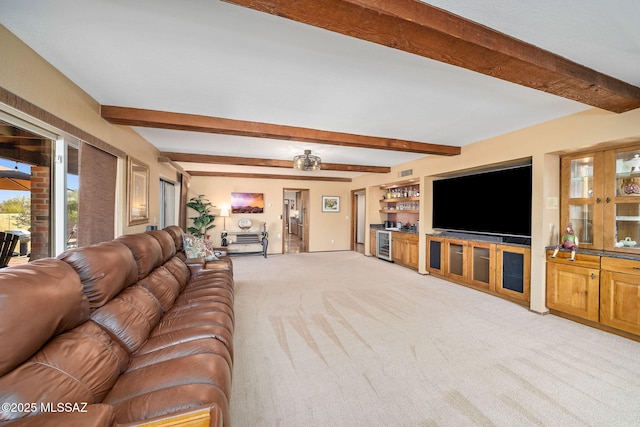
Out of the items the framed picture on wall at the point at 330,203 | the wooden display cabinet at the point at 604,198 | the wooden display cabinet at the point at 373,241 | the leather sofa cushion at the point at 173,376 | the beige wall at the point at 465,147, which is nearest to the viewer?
the leather sofa cushion at the point at 173,376

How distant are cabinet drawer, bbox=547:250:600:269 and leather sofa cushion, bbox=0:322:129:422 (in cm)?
436

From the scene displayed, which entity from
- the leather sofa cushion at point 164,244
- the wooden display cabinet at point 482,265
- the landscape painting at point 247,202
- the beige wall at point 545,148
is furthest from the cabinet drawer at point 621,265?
the landscape painting at point 247,202

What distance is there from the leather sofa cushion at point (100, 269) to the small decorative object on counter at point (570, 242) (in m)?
Answer: 4.48

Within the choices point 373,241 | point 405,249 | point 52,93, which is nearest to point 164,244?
point 52,93

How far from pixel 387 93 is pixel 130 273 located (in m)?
2.63

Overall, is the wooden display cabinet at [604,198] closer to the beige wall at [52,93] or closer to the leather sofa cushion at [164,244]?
the leather sofa cushion at [164,244]

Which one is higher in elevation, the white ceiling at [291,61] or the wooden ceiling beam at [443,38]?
the white ceiling at [291,61]

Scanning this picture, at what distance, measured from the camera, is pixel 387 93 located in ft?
7.91

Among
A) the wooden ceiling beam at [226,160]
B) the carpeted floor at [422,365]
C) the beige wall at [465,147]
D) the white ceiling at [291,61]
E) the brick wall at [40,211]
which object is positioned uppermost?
the white ceiling at [291,61]

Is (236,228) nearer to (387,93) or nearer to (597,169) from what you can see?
(387,93)

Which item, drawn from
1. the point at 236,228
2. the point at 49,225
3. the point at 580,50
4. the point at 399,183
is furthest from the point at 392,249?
the point at 49,225

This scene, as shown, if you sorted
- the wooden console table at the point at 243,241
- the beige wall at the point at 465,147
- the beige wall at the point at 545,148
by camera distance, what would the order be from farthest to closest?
the wooden console table at the point at 243,241 < the beige wall at the point at 545,148 < the beige wall at the point at 465,147

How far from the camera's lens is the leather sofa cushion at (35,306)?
0.90 meters

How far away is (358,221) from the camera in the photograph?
33.5 feet
